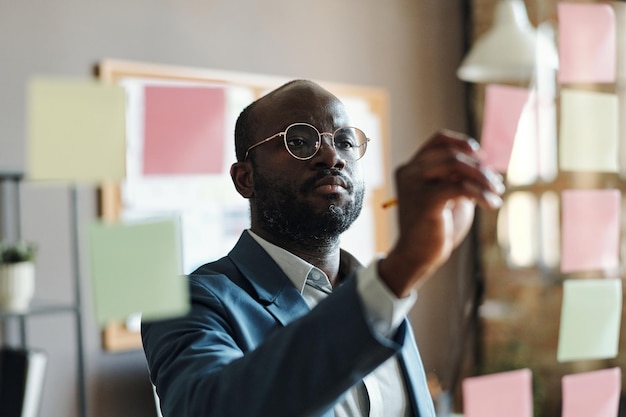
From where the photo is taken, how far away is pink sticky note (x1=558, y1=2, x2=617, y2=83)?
4.54 feet

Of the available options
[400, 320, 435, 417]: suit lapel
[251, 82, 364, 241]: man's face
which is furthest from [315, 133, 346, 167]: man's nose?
[400, 320, 435, 417]: suit lapel

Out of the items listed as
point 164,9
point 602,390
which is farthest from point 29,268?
point 602,390

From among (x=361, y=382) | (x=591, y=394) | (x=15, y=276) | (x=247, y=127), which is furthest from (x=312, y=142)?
(x=15, y=276)

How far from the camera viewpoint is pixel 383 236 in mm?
3543

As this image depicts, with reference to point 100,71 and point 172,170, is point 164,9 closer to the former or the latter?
point 100,71

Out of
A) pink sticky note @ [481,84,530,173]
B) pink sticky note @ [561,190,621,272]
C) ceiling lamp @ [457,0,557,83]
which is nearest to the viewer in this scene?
pink sticky note @ [481,84,530,173]

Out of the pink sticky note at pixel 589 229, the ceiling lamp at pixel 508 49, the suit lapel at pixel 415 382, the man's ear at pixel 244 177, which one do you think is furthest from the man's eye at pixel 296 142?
the ceiling lamp at pixel 508 49

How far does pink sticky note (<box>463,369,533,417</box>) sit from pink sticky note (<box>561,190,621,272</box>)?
222 millimetres

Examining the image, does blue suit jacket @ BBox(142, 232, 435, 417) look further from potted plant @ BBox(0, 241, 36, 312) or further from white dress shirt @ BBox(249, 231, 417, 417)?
potted plant @ BBox(0, 241, 36, 312)

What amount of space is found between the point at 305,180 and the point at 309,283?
17 centimetres

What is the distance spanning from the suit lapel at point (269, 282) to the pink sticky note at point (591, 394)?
563 mm

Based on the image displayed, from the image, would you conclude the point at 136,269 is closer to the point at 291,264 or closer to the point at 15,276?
the point at 291,264

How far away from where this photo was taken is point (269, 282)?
1117mm

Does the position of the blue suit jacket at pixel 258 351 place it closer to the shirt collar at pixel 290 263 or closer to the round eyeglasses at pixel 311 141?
the shirt collar at pixel 290 263
